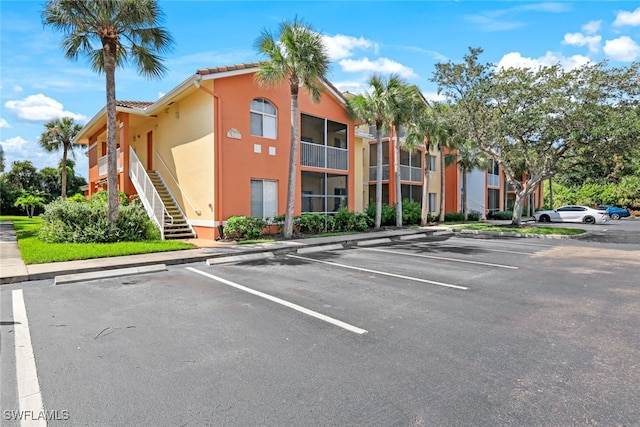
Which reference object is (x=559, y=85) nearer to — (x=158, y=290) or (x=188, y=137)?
(x=188, y=137)

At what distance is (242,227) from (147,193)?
510 cm

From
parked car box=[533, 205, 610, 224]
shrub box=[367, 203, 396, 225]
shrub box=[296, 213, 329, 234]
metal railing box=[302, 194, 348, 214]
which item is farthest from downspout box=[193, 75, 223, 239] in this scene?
parked car box=[533, 205, 610, 224]

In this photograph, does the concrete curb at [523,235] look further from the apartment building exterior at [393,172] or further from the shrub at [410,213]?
the apartment building exterior at [393,172]

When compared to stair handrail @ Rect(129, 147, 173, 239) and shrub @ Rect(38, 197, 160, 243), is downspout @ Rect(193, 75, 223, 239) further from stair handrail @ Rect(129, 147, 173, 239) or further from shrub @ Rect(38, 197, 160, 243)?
shrub @ Rect(38, 197, 160, 243)

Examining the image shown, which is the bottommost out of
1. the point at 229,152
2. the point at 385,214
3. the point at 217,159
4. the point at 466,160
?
the point at 385,214

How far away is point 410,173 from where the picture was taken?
26.8 m

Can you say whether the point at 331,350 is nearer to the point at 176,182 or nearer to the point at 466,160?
the point at 176,182

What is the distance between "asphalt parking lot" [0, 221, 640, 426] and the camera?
2.93 metres

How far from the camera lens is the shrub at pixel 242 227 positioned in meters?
13.8

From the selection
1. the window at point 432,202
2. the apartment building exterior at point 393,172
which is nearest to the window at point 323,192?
the apartment building exterior at point 393,172

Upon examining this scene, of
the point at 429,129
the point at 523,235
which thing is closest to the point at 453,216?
the point at 429,129

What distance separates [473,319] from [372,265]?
4.58 m

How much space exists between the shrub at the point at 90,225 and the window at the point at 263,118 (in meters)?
6.01

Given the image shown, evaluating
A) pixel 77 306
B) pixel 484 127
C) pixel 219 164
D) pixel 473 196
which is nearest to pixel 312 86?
pixel 219 164
